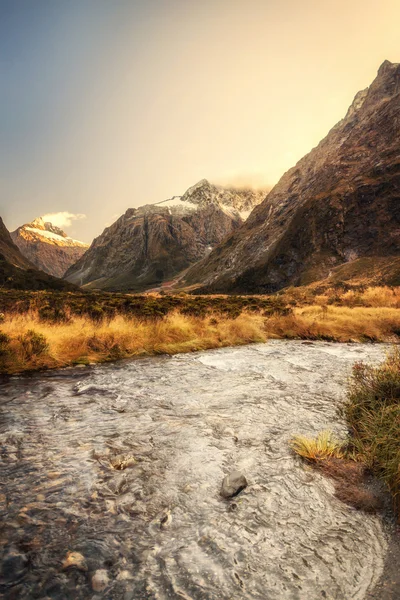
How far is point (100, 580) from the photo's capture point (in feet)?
8.32

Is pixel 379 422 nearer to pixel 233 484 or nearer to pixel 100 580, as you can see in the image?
pixel 233 484

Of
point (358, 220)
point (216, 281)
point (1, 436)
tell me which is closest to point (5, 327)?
point (1, 436)

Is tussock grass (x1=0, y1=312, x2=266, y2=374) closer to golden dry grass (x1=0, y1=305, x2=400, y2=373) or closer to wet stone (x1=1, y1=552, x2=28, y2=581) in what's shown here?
golden dry grass (x1=0, y1=305, x2=400, y2=373)

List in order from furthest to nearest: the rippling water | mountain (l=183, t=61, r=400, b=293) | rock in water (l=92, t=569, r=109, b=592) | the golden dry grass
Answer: mountain (l=183, t=61, r=400, b=293) < the golden dry grass < the rippling water < rock in water (l=92, t=569, r=109, b=592)

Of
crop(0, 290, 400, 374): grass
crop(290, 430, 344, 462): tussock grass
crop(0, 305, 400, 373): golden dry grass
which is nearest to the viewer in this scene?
crop(290, 430, 344, 462): tussock grass

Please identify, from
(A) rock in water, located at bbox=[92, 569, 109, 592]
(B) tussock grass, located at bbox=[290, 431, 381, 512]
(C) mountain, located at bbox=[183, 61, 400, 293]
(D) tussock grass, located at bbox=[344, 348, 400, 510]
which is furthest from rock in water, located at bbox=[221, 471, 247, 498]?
(C) mountain, located at bbox=[183, 61, 400, 293]

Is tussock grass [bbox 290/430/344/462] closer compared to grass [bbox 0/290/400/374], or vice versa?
tussock grass [bbox 290/430/344/462]

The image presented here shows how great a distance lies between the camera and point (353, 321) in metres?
17.2

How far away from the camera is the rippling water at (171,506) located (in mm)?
2582

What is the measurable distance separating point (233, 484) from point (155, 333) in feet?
31.8

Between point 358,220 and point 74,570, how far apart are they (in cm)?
8140

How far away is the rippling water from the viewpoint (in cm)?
258

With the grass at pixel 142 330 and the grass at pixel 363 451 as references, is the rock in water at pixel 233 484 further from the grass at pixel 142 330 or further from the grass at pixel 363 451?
the grass at pixel 142 330

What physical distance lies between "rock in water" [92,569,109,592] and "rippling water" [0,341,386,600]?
1 cm
